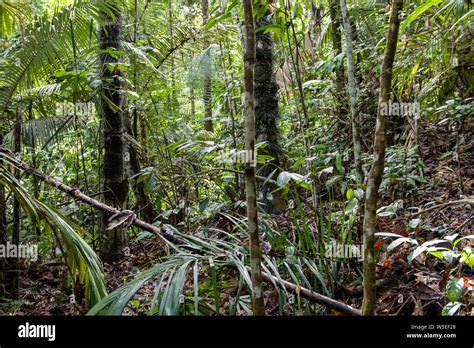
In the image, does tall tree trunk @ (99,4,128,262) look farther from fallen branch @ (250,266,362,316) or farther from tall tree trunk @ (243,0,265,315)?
tall tree trunk @ (243,0,265,315)

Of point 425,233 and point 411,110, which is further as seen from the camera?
point 411,110

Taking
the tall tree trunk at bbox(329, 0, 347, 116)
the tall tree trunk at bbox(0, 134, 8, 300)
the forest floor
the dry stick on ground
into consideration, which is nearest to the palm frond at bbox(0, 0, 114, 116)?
the tall tree trunk at bbox(0, 134, 8, 300)

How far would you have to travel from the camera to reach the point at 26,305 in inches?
139

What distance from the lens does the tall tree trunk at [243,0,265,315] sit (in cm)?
193

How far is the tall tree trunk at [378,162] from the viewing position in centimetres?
183

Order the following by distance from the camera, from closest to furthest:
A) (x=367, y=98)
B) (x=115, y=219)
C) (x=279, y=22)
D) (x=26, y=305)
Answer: (x=115, y=219) < (x=279, y=22) < (x=26, y=305) < (x=367, y=98)

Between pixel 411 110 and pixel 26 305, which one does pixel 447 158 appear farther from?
pixel 26 305

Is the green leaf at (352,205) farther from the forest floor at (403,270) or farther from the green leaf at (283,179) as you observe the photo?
the green leaf at (283,179)

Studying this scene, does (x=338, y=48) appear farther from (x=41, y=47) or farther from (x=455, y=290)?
(x=455, y=290)

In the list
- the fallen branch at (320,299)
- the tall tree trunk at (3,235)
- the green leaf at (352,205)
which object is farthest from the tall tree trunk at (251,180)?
the tall tree trunk at (3,235)

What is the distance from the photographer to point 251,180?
196 cm

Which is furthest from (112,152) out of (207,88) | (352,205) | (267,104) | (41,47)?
(207,88)
